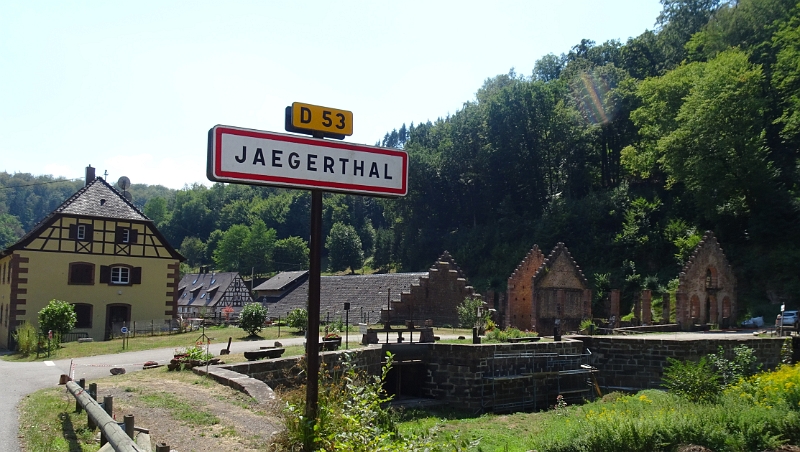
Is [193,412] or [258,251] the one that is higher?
[258,251]

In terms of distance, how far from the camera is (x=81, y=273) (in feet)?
109

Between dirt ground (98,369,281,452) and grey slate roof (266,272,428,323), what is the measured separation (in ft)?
73.3

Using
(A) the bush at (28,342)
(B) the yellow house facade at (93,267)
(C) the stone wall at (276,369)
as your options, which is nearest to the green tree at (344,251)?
(B) the yellow house facade at (93,267)

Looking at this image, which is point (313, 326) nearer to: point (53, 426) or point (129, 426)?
point (129, 426)

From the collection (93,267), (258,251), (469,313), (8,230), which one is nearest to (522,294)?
(469,313)

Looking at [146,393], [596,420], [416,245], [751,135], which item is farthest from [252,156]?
[416,245]

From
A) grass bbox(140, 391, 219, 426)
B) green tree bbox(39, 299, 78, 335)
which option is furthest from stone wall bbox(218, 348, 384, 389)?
green tree bbox(39, 299, 78, 335)

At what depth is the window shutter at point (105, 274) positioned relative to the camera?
3366 cm

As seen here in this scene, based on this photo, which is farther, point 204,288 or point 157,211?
point 157,211

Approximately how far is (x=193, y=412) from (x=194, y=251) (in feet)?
372

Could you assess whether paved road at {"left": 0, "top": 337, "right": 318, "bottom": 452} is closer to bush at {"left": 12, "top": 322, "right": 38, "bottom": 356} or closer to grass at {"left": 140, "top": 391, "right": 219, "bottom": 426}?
grass at {"left": 140, "top": 391, "right": 219, "bottom": 426}

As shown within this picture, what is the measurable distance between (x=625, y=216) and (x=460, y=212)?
67.1ft

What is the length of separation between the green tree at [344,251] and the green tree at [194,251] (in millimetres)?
43699

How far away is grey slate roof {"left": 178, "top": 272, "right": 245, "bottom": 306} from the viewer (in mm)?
59322
